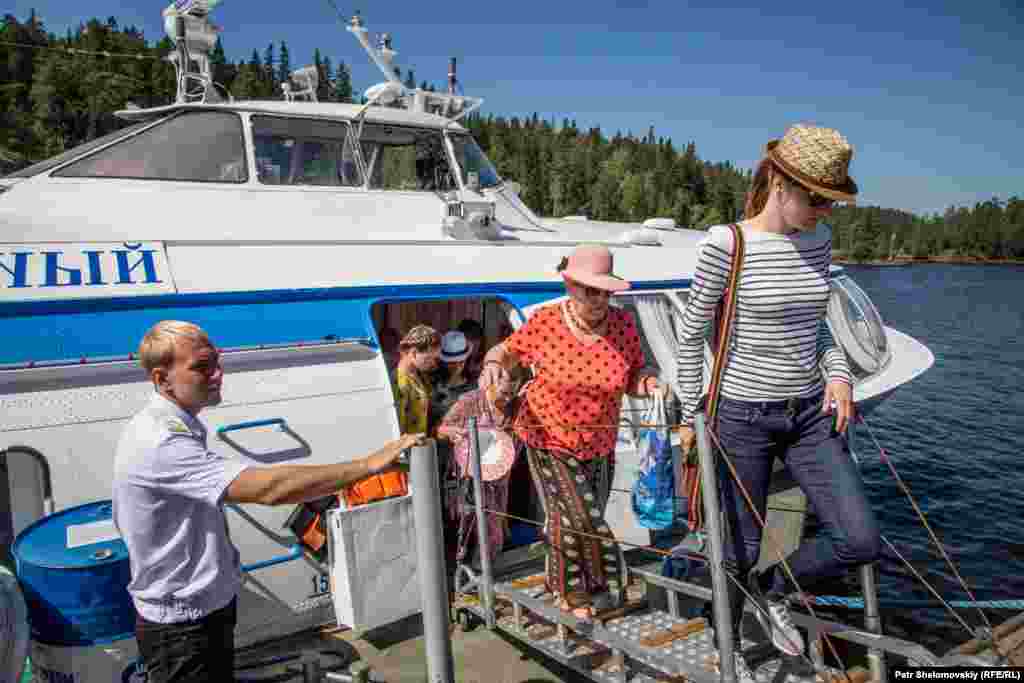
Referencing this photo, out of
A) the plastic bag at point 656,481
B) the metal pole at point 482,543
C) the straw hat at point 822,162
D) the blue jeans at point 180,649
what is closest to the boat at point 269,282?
the plastic bag at point 656,481

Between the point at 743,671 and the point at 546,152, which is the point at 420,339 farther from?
the point at 546,152

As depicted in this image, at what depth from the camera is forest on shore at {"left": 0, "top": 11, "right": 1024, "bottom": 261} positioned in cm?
7250

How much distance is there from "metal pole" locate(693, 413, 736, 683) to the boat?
1785 mm

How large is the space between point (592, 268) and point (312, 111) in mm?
3645

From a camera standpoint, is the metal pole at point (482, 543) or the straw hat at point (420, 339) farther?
the straw hat at point (420, 339)

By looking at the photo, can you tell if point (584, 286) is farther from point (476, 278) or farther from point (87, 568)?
point (87, 568)

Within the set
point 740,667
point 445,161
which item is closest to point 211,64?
point 445,161

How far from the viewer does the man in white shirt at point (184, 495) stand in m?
1.95

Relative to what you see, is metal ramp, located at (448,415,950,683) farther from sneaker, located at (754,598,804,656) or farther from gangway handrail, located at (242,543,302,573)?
gangway handrail, located at (242,543,302,573)

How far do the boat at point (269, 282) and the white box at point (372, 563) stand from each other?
1cm

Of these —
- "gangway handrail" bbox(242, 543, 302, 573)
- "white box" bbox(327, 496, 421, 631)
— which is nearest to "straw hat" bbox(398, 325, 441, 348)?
"white box" bbox(327, 496, 421, 631)

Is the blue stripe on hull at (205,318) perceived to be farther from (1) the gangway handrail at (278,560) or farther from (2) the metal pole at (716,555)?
(2) the metal pole at (716,555)

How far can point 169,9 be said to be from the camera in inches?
261

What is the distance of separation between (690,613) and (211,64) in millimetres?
6273
